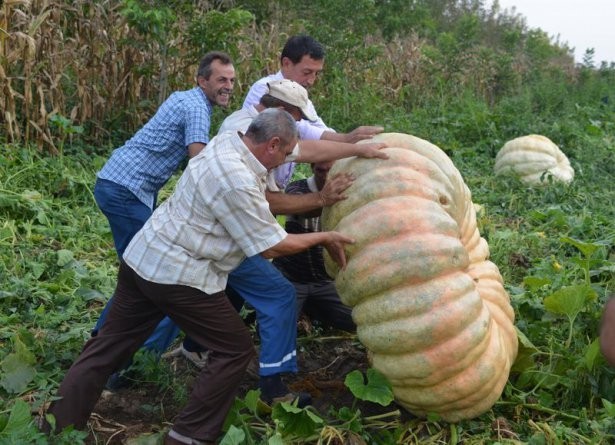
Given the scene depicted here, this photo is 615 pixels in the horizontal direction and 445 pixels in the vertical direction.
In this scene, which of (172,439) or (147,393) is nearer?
(172,439)

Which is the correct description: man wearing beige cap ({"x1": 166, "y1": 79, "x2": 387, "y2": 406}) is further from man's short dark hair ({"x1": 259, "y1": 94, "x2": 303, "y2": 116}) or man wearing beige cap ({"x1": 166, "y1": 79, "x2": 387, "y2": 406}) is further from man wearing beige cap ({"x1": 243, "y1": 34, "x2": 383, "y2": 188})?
man wearing beige cap ({"x1": 243, "y1": 34, "x2": 383, "y2": 188})

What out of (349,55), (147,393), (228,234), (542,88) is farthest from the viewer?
(542,88)

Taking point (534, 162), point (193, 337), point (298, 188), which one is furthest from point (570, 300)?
point (534, 162)

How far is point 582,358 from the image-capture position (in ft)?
12.5

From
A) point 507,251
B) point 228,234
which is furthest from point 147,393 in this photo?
point 507,251

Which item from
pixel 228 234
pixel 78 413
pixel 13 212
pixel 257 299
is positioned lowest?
pixel 13 212

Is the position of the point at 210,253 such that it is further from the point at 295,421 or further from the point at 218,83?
the point at 218,83

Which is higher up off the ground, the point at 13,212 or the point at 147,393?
the point at 147,393

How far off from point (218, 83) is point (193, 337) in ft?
6.26

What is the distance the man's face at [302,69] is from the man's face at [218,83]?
0.40m

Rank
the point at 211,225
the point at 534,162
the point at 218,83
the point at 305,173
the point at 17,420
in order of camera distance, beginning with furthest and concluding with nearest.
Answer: the point at 534,162
the point at 305,173
the point at 218,83
the point at 211,225
the point at 17,420

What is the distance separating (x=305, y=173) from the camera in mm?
8633

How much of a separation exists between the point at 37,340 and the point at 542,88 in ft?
40.0

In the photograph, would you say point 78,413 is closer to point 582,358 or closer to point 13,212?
point 582,358
